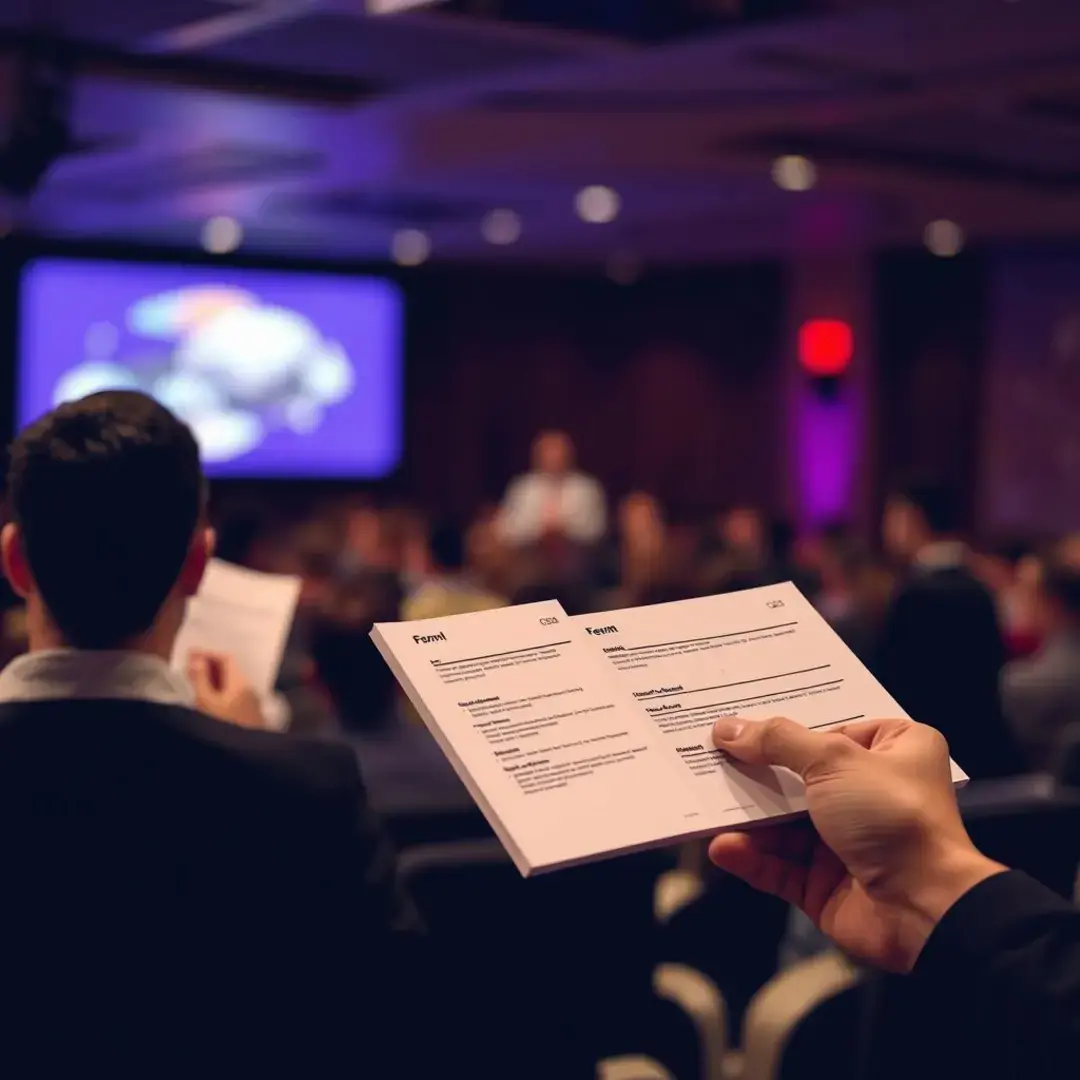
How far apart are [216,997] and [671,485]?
38.2 ft

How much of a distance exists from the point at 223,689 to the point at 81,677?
700 mm

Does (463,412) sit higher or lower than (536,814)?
lower

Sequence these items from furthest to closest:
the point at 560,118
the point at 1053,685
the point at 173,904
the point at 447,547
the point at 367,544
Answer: the point at 367,544, the point at 560,118, the point at 447,547, the point at 1053,685, the point at 173,904

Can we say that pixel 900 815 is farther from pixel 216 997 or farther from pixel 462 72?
pixel 462 72

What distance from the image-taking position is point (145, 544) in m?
1.46

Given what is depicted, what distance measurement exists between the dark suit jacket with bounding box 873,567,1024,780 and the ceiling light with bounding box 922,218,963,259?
5329 mm

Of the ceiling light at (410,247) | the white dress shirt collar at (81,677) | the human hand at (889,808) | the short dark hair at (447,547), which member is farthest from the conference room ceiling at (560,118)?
the human hand at (889,808)

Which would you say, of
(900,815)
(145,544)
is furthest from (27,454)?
(900,815)

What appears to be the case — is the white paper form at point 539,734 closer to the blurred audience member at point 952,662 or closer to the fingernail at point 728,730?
the fingernail at point 728,730

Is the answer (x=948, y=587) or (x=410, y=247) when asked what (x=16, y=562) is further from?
(x=410, y=247)

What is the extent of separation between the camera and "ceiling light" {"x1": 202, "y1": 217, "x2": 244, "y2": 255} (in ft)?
33.6

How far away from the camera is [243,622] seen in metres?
2.15

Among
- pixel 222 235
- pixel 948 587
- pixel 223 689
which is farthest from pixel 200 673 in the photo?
pixel 222 235

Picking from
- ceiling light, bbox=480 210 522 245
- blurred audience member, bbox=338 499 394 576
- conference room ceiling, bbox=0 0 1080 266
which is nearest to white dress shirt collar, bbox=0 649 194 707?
conference room ceiling, bbox=0 0 1080 266
